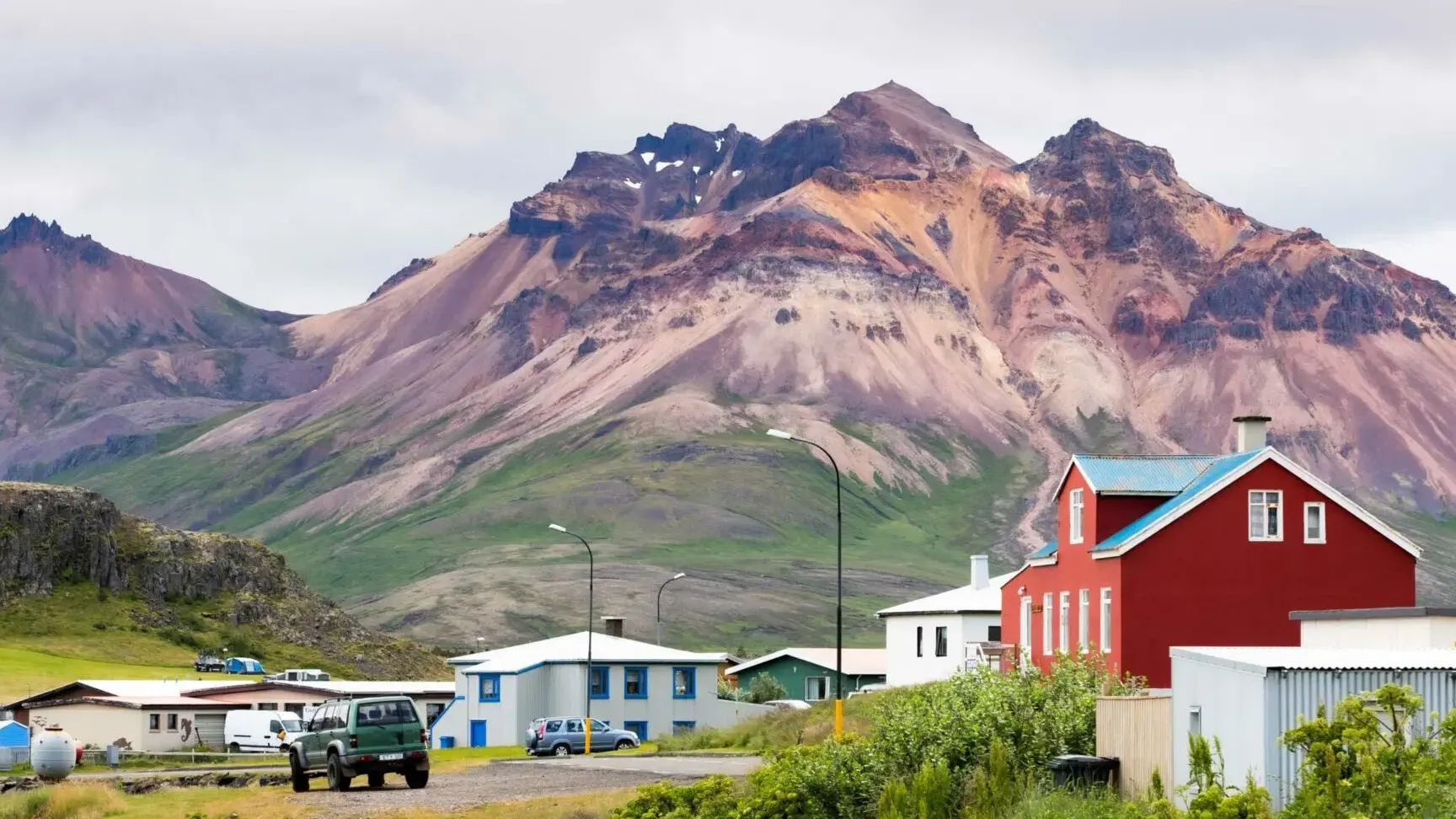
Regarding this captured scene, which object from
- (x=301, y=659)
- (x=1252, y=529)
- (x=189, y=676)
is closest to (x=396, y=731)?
(x=1252, y=529)

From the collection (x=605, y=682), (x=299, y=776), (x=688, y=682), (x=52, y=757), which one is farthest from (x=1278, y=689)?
(x=688, y=682)

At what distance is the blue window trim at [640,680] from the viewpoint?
319 ft

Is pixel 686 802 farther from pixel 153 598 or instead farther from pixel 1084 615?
pixel 153 598

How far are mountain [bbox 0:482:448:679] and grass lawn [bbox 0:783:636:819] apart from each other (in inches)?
3976

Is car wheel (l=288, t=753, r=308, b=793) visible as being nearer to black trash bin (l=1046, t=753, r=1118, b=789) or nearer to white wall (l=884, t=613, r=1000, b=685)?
black trash bin (l=1046, t=753, r=1118, b=789)

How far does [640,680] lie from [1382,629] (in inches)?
2334

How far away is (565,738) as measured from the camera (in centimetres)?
8194

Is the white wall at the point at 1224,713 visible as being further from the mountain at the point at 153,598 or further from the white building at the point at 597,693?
the mountain at the point at 153,598

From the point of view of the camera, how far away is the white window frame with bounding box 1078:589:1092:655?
202ft

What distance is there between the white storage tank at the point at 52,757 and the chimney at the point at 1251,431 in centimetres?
4469

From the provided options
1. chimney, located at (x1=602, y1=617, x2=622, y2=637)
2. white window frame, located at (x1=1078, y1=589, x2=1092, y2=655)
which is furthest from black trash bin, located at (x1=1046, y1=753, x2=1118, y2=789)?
chimney, located at (x1=602, y1=617, x2=622, y2=637)

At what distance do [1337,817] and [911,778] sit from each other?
13983 millimetres

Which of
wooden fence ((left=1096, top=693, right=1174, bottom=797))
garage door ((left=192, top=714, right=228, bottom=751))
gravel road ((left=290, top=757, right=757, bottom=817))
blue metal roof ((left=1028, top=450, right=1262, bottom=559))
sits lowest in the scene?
garage door ((left=192, top=714, right=228, bottom=751))

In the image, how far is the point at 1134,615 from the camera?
188 ft
